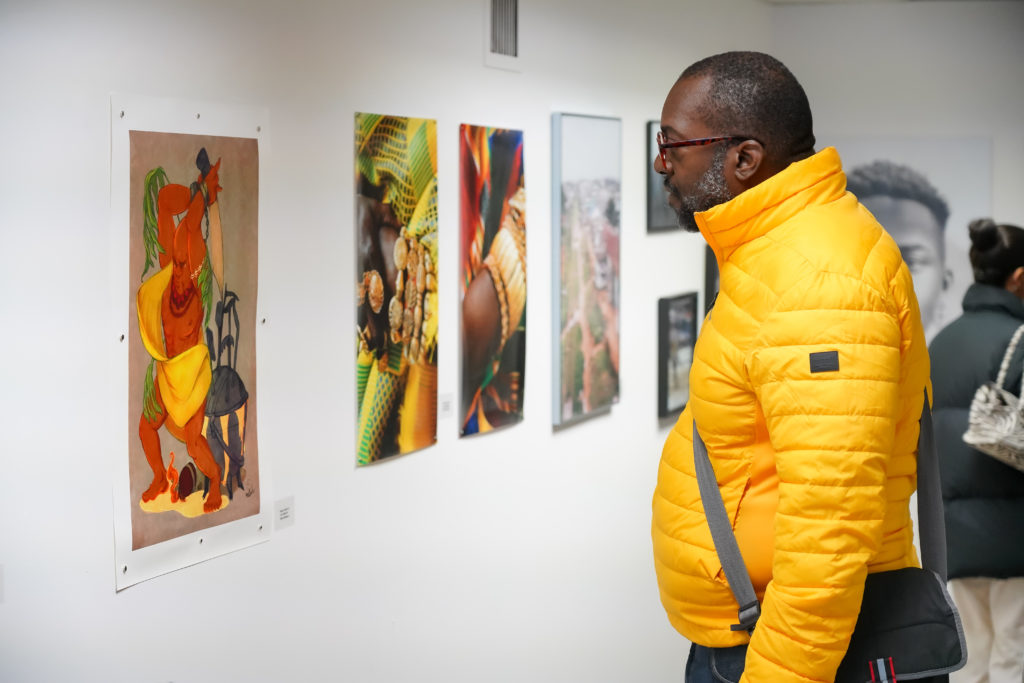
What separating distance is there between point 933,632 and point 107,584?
5.43ft

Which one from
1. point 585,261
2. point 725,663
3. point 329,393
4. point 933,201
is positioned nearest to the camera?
point 725,663

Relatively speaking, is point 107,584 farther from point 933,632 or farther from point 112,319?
point 933,632

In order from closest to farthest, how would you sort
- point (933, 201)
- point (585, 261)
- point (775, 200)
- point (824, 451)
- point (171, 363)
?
point (824, 451) < point (775, 200) < point (171, 363) < point (585, 261) < point (933, 201)

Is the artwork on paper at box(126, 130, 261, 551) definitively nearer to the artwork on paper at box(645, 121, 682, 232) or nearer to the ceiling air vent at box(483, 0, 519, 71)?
the ceiling air vent at box(483, 0, 519, 71)

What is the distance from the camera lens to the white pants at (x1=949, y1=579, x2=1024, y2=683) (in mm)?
3943

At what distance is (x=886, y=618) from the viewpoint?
206 cm

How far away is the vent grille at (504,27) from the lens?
11.1ft

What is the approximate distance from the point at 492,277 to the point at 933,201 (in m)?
3.22

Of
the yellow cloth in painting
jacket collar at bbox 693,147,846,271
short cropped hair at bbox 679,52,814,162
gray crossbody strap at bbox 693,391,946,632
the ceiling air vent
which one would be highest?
the ceiling air vent

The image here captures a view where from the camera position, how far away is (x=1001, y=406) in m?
3.51

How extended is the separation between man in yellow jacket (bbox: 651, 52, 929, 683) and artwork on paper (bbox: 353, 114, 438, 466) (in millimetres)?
977

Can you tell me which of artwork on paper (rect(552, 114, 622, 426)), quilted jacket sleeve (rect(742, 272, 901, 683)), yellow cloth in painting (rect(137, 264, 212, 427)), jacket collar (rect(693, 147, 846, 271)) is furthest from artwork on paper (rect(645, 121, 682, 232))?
quilted jacket sleeve (rect(742, 272, 901, 683))

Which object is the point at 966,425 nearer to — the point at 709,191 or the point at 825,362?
the point at 709,191

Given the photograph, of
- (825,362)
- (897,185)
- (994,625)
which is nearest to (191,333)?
(825,362)
